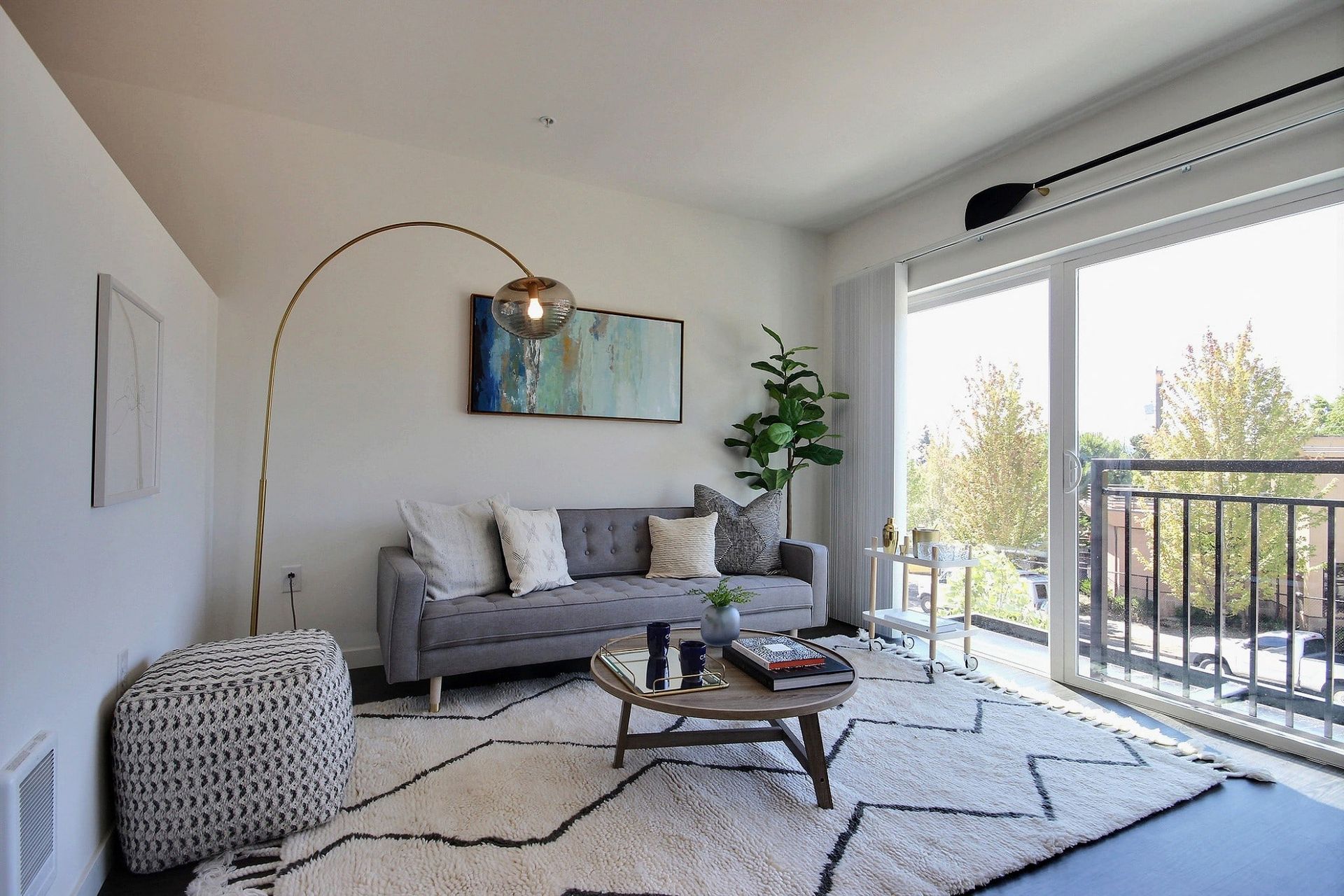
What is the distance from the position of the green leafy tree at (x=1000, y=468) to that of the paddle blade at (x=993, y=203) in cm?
81

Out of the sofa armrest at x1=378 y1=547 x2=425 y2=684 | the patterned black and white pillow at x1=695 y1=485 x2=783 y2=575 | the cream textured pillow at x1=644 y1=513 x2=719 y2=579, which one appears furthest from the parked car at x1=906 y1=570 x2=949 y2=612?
the sofa armrest at x1=378 y1=547 x2=425 y2=684

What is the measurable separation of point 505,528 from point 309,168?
2.12 metres

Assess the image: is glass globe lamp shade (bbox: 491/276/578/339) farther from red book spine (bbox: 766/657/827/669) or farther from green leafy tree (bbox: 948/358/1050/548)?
green leafy tree (bbox: 948/358/1050/548)

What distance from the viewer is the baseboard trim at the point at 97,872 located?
152cm

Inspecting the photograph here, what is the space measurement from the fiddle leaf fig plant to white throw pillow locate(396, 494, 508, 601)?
1.81 m

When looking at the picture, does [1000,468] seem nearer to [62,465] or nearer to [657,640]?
[657,640]

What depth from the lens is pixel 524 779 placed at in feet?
7.14

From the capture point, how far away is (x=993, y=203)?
11.5 feet

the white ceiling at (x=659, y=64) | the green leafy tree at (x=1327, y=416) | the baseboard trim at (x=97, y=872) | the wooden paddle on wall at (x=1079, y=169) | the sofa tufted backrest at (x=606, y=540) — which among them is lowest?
the baseboard trim at (x=97, y=872)

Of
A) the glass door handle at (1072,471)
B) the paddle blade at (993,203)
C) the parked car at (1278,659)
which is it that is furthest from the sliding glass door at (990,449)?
the parked car at (1278,659)

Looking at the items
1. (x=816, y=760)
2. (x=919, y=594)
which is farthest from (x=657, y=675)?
(x=919, y=594)

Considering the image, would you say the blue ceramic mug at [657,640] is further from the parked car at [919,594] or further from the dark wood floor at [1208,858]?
the parked car at [919,594]

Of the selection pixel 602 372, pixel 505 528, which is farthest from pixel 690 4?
pixel 505 528

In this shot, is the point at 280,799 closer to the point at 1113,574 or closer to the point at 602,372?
the point at 602,372
